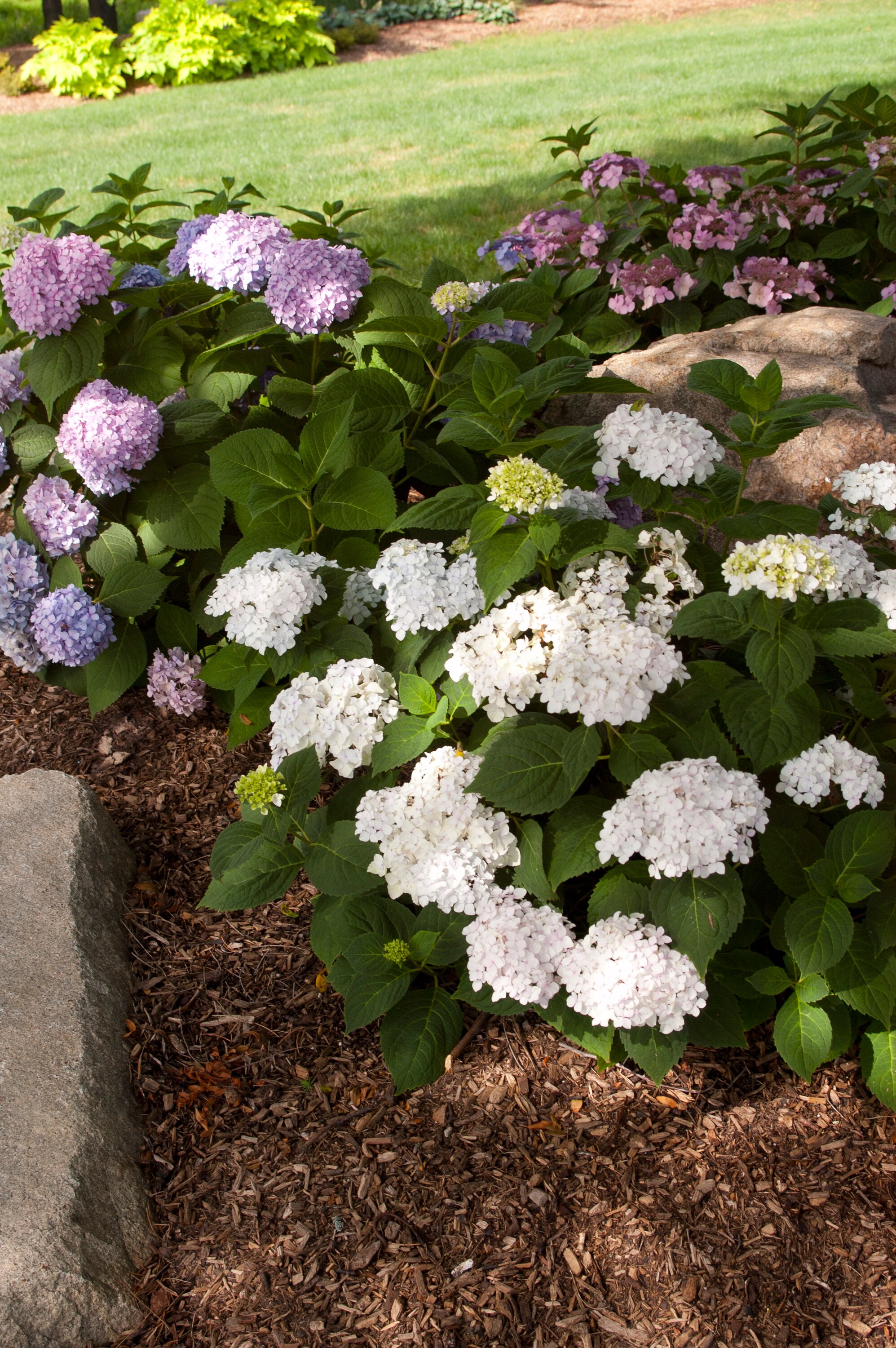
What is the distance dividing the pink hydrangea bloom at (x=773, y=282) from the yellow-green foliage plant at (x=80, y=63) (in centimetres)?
1261

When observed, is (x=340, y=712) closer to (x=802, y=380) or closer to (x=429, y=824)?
(x=429, y=824)

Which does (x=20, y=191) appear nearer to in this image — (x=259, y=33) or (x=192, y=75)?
(x=192, y=75)

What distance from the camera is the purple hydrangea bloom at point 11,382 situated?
2.90m

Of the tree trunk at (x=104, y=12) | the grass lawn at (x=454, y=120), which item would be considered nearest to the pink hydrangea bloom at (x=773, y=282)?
the grass lawn at (x=454, y=120)

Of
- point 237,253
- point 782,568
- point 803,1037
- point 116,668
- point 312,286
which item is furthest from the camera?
point 116,668

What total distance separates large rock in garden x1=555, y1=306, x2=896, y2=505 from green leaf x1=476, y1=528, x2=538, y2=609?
4.36 ft

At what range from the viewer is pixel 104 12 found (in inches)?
599

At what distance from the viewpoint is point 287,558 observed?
220 cm

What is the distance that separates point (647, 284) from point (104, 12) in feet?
49.5

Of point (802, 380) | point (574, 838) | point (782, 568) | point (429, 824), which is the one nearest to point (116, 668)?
point (429, 824)

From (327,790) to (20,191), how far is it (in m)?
8.10

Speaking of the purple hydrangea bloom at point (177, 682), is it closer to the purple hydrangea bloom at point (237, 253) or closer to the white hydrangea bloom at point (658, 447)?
the purple hydrangea bloom at point (237, 253)

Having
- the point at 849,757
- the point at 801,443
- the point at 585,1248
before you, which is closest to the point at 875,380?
the point at 801,443

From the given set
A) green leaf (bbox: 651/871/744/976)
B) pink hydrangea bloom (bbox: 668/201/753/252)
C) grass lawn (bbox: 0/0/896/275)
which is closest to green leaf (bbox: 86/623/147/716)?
green leaf (bbox: 651/871/744/976)
